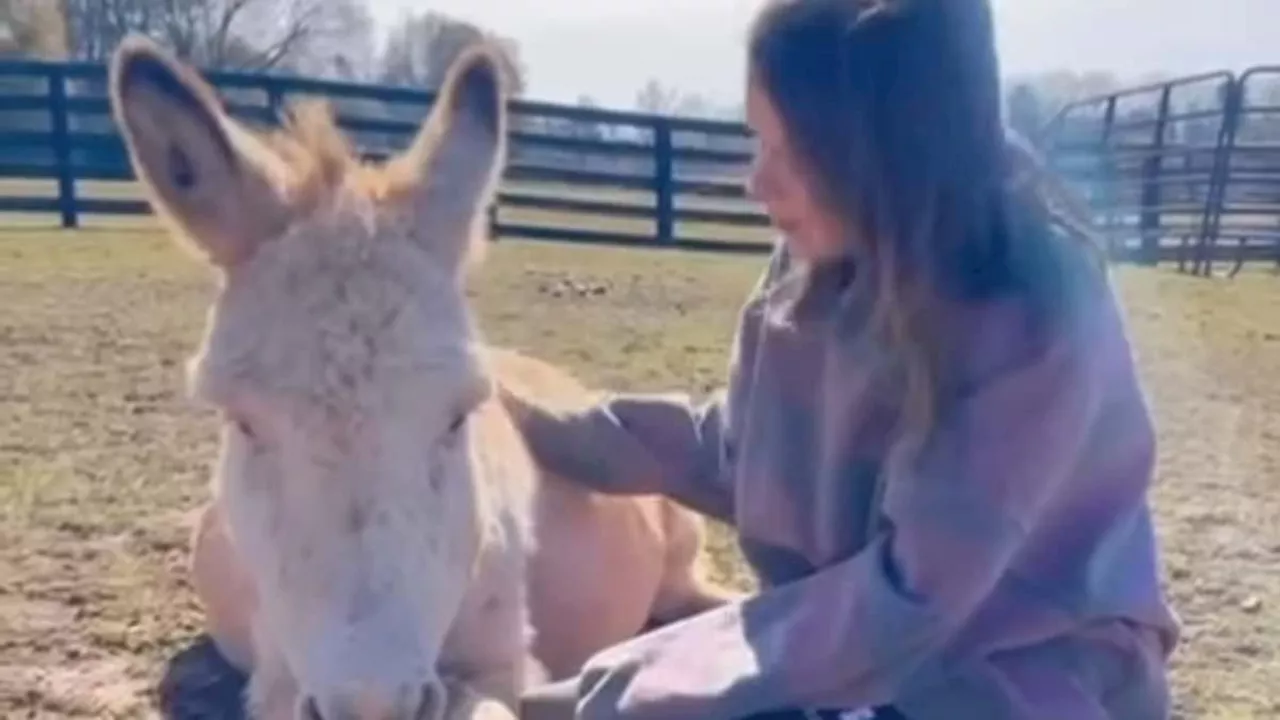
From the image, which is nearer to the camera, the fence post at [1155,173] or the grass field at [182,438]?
the grass field at [182,438]

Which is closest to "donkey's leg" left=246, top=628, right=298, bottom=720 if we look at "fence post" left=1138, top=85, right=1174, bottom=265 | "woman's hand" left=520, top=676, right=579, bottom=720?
"woman's hand" left=520, top=676, right=579, bottom=720

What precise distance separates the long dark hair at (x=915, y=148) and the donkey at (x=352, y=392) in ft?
2.01

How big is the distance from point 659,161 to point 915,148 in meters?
14.4

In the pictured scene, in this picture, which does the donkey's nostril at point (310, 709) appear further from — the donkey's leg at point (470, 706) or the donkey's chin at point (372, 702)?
the donkey's leg at point (470, 706)

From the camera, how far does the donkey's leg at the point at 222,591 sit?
3.57m

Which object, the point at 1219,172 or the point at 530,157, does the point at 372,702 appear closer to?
the point at 1219,172

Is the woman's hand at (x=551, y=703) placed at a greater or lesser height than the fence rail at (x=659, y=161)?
greater

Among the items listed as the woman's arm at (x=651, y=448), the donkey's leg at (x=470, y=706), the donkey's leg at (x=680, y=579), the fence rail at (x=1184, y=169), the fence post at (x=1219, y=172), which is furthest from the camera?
the fence rail at (x=1184, y=169)

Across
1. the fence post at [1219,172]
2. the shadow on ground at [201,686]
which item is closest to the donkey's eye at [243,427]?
the shadow on ground at [201,686]

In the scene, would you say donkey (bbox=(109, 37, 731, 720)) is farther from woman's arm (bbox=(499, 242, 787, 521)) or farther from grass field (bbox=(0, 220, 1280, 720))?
grass field (bbox=(0, 220, 1280, 720))

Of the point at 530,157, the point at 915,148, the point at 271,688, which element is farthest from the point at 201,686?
the point at 530,157

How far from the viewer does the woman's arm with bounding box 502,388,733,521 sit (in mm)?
3377

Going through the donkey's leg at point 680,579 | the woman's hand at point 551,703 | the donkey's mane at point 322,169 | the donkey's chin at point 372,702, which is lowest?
the donkey's leg at point 680,579

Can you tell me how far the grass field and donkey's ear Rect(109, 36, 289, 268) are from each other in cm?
136
